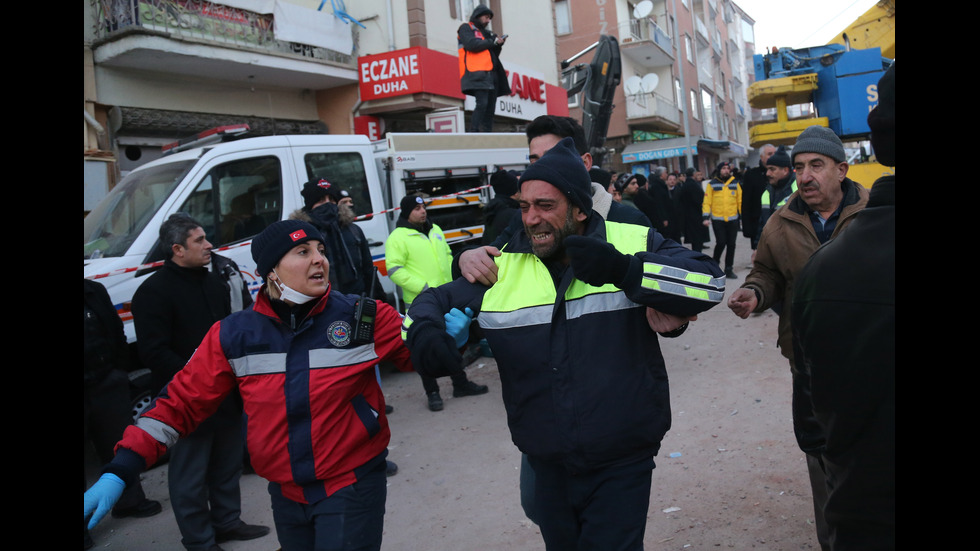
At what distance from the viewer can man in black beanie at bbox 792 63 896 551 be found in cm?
146

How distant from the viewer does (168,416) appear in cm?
277

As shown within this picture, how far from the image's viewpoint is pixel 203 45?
11.2 meters

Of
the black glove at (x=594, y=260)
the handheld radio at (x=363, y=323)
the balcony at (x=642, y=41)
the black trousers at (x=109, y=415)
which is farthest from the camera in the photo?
the balcony at (x=642, y=41)

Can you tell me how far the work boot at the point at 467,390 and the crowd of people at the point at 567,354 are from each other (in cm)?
385

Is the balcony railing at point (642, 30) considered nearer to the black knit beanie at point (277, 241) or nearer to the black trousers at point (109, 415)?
the black trousers at point (109, 415)

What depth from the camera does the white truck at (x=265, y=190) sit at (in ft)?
19.3

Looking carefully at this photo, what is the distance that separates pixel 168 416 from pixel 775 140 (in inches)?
419

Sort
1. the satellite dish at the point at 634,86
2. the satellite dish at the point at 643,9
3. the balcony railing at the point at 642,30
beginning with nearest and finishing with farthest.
Result: the satellite dish at the point at 643,9
the satellite dish at the point at 634,86
the balcony railing at the point at 642,30

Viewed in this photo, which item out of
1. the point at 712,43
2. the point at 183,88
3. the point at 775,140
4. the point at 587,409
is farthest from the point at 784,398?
the point at 712,43

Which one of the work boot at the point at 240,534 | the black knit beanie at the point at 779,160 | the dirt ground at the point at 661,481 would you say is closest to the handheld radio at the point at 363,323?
the dirt ground at the point at 661,481

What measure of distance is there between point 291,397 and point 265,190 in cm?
442

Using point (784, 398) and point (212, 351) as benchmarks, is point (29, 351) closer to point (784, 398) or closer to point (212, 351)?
point (212, 351)

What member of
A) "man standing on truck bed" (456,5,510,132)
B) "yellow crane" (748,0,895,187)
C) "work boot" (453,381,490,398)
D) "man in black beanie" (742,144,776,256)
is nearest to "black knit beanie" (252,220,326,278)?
"work boot" (453,381,490,398)

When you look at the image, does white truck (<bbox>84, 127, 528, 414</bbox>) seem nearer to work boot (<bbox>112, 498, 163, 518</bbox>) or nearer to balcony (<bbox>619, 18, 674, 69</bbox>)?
work boot (<bbox>112, 498, 163, 518</bbox>)
